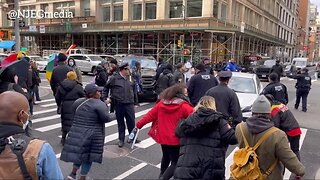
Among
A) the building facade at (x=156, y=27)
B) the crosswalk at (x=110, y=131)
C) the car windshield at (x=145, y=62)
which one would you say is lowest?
the crosswalk at (x=110, y=131)

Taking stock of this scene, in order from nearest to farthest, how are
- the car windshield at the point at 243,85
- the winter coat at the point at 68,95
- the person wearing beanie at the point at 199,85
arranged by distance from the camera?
1. the winter coat at the point at 68,95
2. the person wearing beanie at the point at 199,85
3. the car windshield at the point at 243,85

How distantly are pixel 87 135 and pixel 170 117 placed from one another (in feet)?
4.27

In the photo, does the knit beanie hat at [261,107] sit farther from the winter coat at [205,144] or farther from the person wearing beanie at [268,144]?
the winter coat at [205,144]

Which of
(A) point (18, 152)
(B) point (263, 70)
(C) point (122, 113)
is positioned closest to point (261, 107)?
(A) point (18, 152)

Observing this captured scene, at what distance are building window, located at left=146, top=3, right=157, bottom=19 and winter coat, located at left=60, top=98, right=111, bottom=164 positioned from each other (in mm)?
31689

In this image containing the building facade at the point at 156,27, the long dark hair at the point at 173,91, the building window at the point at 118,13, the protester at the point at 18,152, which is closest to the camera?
the protester at the point at 18,152

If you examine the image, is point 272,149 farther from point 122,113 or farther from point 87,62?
point 87,62

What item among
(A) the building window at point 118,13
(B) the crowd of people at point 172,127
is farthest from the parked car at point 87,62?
(B) the crowd of people at point 172,127

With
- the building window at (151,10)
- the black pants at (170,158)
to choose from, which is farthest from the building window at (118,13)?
the black pants at (170,158)

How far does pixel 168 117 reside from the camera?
4.47m

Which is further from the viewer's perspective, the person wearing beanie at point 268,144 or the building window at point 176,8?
the building window at point 176,8

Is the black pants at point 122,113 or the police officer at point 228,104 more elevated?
the police officer at point 228,104

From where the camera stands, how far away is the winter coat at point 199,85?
7.40 metres

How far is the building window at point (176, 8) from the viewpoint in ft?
110
